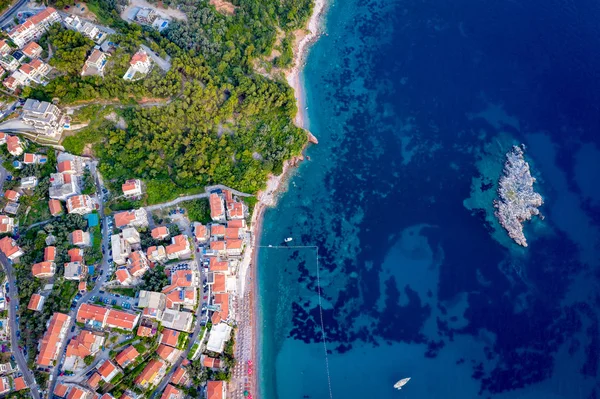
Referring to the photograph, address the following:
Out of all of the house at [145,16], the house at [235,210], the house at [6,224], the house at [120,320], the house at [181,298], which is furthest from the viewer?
the house at [145,16]

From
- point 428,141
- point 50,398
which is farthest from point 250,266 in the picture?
point 428,141

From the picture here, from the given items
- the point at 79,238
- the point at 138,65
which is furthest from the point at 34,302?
the point at 138,65

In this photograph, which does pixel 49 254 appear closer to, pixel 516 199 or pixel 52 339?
pixel 52 339

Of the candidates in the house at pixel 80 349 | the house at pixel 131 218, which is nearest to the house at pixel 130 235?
the house at pixel 131 218

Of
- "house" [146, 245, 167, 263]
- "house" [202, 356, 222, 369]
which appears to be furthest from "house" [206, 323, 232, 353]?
"house" [146, 245, 167, 263]

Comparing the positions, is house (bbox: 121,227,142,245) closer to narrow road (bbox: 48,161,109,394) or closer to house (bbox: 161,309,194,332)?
narrow road (bbox: 48,161,109,394)

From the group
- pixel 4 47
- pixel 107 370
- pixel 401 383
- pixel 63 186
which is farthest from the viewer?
pixel 4 47

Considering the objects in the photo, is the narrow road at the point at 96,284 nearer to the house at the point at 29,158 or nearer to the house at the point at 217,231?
the house at the point at 29,158
